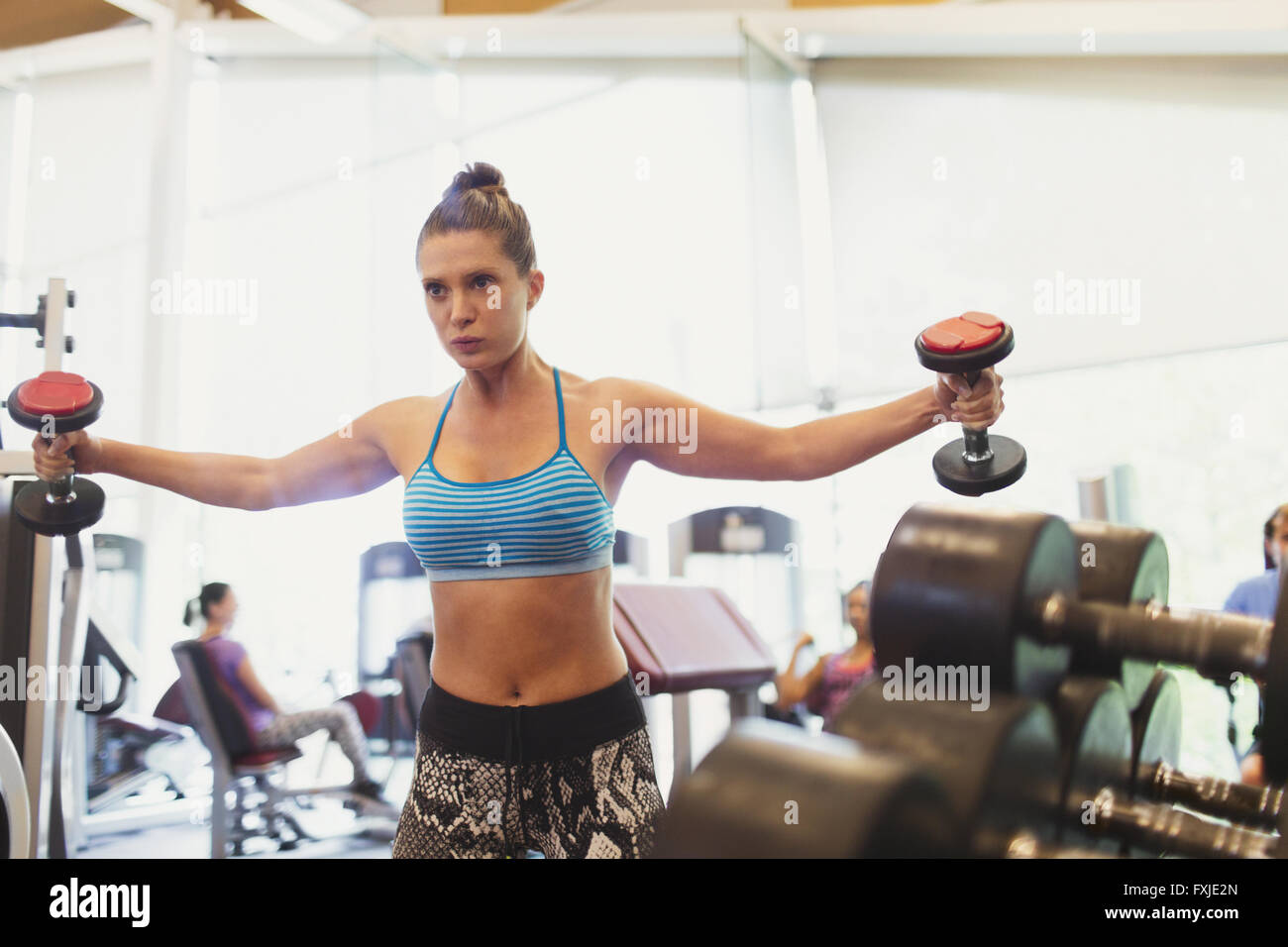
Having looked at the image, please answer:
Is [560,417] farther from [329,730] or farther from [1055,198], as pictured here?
[1055,198]

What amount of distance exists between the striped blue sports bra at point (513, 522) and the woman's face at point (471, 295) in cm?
16

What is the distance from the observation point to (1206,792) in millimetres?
990

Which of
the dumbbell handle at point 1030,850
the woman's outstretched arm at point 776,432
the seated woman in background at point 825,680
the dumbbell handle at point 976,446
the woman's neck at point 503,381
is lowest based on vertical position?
the seated woman in background at point 825,680

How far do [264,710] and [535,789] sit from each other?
269 centimetres

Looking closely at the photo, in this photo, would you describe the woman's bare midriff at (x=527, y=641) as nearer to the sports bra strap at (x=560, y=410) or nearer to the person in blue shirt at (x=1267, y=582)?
the sports bra strap at (x=560, y=410)

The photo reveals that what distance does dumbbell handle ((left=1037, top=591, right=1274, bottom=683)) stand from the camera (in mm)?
850

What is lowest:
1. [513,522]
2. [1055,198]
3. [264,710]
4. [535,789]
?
[264,710]

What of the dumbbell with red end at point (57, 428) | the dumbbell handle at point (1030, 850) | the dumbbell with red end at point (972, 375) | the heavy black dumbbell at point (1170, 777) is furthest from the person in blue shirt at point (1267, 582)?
the dumbbell with red end at point (57, 428)

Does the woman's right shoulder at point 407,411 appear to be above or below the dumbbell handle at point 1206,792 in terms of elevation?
above

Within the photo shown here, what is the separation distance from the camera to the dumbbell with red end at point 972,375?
0.98m

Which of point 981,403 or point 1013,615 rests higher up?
point 981,403

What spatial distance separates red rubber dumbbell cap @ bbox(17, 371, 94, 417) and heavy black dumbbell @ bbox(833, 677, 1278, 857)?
44.9 inches

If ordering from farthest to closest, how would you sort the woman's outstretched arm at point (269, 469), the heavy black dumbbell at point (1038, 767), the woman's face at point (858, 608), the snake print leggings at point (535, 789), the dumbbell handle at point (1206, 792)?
the woman's face at point (858, 608), the woman's outstretched arm at point (269, 469), the snake print leggings at point (535, 789), the dumbbell handle at point (1206, 792), the heavy black dumbbell at point (1038, 767)

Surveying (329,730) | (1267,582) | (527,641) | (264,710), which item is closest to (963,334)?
(527,641)
